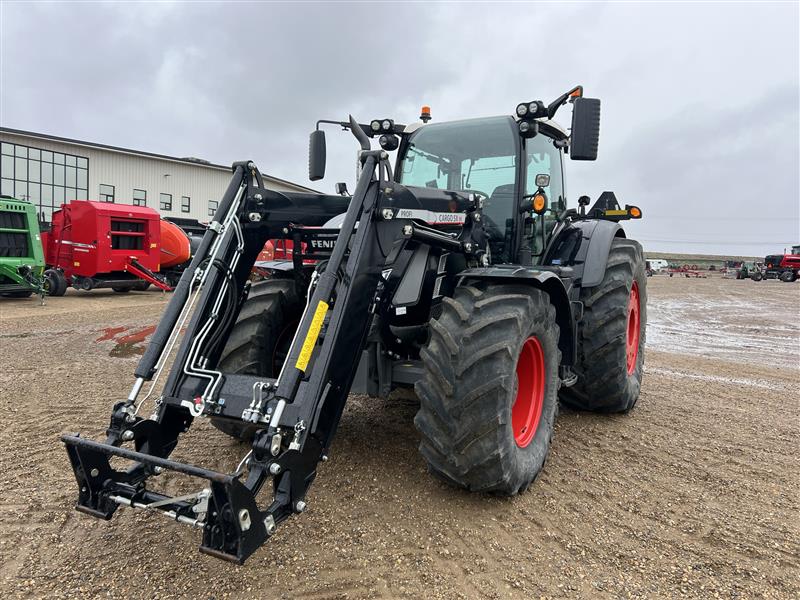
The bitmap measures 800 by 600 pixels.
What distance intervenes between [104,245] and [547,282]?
14.4m

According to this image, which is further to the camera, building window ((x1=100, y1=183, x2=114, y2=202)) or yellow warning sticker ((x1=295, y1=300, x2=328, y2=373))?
building window ((x1=100, y1=183, x2=114, y2=202))

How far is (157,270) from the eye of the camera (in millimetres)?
16578

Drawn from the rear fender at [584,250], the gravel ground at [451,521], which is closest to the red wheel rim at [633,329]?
the gravel ground at [451,521]

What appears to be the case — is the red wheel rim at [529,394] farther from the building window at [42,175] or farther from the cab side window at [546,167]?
the building window at [42,175]

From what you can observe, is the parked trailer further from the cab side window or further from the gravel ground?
the cab side window

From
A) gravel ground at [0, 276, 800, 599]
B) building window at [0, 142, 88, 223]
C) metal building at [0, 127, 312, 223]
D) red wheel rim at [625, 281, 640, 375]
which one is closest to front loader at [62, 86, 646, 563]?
gravel ground at [0, 276, 800, 599]

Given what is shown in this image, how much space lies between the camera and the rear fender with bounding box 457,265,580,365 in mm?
3389

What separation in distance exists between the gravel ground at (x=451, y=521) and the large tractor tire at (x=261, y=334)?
66 cm

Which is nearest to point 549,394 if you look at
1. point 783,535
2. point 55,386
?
point 783,535

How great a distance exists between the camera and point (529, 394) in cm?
374

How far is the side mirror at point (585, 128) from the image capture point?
12.5ft

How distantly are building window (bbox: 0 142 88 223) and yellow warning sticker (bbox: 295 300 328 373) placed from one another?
30.4m

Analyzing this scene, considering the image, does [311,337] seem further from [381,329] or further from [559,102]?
[559,102]

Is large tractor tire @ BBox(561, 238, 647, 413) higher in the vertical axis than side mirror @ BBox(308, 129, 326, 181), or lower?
lower
